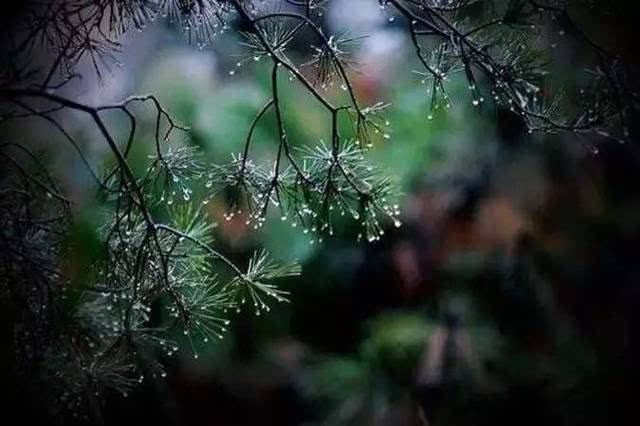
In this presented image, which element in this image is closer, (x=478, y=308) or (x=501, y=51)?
(x=501, y=51)

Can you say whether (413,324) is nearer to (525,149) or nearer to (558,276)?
(558,276)

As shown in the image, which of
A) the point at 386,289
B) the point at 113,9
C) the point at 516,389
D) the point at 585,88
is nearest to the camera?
the point at 113,9

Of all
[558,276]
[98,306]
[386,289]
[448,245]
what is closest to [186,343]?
[98,306]

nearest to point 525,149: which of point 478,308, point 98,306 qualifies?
point 478,308

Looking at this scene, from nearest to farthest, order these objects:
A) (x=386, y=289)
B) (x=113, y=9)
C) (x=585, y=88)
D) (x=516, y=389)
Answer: (x=113, y=9) → (x=585, y=88) → (x=516, y=389) → (x=386, y=289)

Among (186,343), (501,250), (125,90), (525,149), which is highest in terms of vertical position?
(125,90)

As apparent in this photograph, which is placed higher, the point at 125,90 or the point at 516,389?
the point at 125,90
